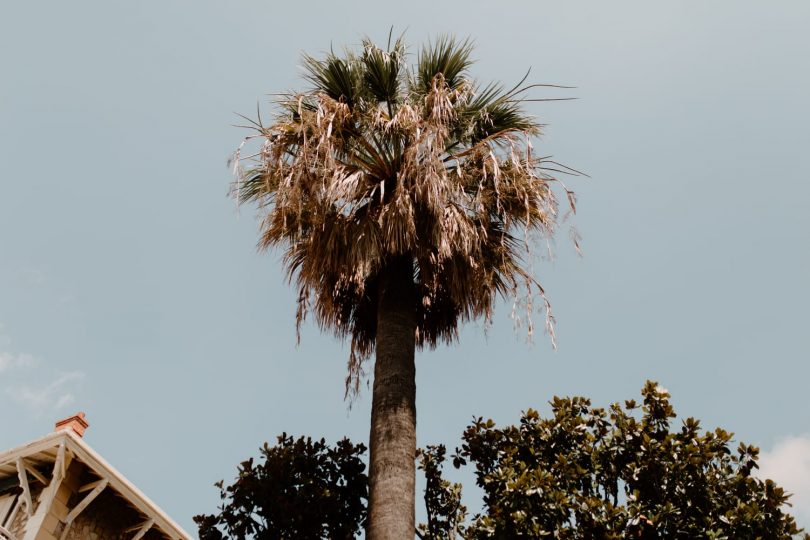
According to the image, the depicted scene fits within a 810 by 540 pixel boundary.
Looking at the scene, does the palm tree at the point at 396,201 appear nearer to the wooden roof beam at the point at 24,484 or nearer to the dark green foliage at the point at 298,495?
the dark green foliage at the point at 298,495

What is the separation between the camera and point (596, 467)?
10.3 meters

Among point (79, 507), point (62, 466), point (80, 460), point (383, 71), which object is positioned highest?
point (383, 71)

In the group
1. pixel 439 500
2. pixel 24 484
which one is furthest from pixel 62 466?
pixel 439 500

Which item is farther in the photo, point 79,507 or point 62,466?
point 79,507

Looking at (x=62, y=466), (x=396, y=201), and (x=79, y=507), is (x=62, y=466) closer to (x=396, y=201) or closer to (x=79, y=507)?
(x=79, y=507)

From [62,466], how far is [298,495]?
12.5 ft

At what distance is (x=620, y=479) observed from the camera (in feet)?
33.4

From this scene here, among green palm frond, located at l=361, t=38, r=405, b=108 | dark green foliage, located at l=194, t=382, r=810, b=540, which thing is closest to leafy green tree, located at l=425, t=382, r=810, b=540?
dark green foliage, located at l=194, t=382, r=810, b=540

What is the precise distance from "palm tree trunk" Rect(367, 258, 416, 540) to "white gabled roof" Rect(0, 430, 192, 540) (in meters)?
5.64

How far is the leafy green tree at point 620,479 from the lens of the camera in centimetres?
922

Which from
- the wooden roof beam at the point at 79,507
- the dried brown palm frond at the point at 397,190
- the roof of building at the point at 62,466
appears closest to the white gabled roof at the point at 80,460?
the roof of building at the point at 62,466

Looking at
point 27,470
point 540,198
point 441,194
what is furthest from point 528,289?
point 27,470

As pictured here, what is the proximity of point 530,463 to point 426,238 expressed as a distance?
12.4 feet

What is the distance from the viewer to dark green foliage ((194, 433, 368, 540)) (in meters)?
10.7
